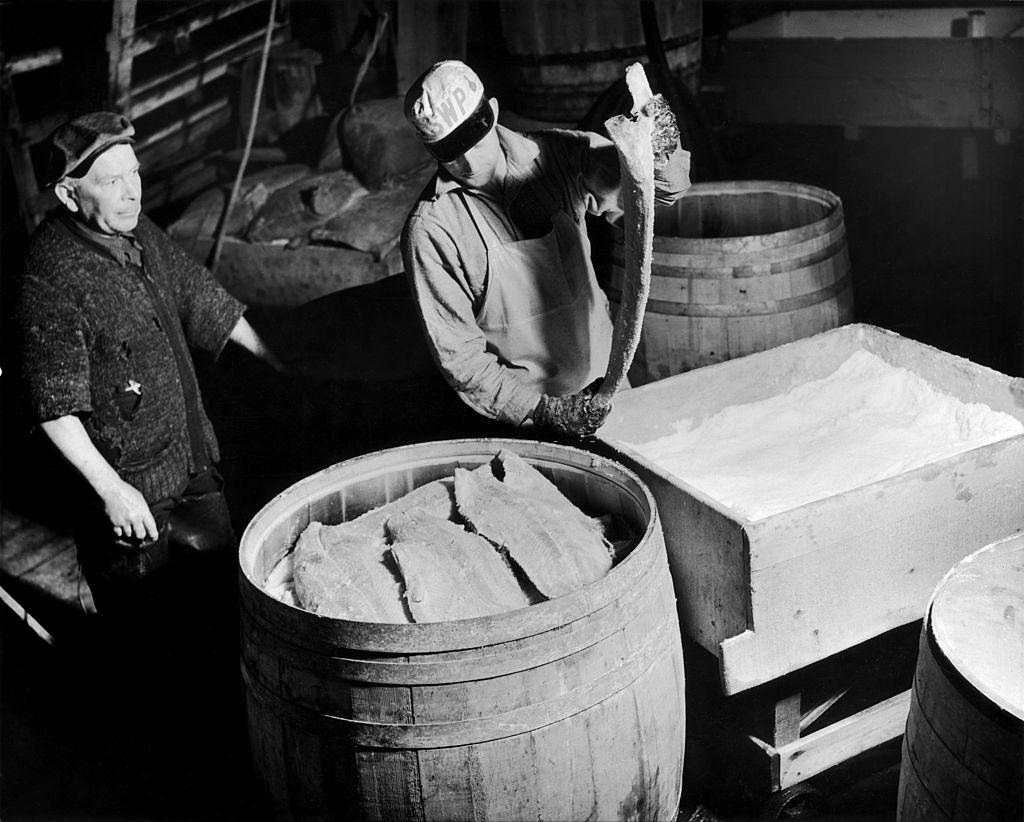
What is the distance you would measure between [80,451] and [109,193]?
665 millimetres

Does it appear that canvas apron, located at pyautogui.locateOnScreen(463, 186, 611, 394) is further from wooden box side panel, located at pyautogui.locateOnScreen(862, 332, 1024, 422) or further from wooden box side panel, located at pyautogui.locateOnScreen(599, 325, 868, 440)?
wooden box side panel, located at pyautogui.locateOnScreen(862, 332, 1024, 422)

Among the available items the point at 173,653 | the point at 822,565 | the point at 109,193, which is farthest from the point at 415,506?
the point at 173,653

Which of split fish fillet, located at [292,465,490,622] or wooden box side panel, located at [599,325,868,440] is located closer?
split fish fillet, located at [292,465,490,622]

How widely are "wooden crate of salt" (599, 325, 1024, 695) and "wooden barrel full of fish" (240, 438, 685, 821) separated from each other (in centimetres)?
23

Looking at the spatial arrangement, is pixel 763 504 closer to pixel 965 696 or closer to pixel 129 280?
pixel 965 696

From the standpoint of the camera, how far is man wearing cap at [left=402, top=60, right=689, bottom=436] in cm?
291

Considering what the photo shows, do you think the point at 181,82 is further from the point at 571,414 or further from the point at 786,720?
the point at 786,720

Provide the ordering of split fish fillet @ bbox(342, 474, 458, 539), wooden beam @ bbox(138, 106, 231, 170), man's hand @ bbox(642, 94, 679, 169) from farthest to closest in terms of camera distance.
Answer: wooden beam @ bbox(138, 106, 231, 170)
man's hand @ bbox(642, 94, 679, 169)
split fish fillet @ bbox(342, 474, 458, 539)

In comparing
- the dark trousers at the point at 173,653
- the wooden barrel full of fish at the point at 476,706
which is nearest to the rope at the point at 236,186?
the dark trousers at the point at 173,653

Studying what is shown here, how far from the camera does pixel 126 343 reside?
3.02 m

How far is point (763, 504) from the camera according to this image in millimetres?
2604

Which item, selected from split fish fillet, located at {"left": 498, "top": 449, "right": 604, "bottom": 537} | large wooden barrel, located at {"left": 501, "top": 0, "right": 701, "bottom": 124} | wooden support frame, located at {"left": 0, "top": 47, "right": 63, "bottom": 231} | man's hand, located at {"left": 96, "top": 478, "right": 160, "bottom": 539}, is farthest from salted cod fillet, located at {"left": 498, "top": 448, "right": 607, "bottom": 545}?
wooden support frame, located at {"left": 0, "top": 47, "right": 63, "bottom": 231}

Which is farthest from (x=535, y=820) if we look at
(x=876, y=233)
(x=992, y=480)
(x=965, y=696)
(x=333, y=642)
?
(x=876, y=233)

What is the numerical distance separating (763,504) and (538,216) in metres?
1.08
